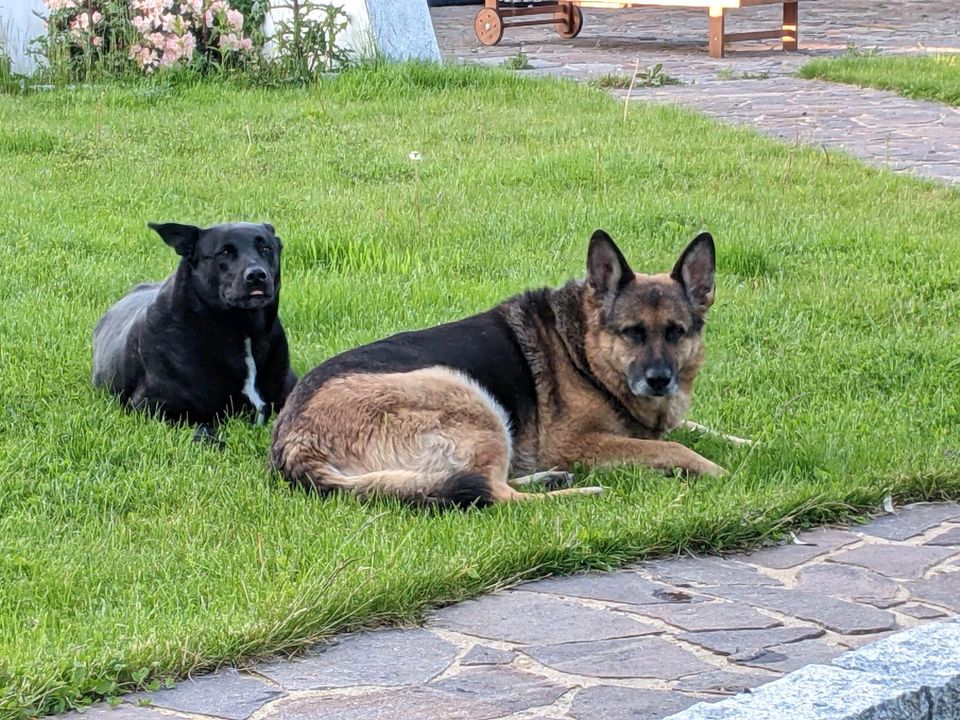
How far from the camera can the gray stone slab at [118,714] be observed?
339cm

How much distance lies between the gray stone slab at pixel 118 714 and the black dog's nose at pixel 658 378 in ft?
8.83

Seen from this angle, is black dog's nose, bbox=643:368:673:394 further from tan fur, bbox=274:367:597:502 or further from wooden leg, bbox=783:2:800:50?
wooden leg, bbox=783:2:800:50

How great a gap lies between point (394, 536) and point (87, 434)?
1.78 meters

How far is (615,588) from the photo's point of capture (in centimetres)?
437

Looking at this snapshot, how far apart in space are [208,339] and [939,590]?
11.1ft

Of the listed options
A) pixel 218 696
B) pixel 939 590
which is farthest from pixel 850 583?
pixel 218 696

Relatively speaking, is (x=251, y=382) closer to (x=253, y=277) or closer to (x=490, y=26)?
(x=253, y=277)

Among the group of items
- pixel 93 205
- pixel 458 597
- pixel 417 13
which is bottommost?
pixel 458 597

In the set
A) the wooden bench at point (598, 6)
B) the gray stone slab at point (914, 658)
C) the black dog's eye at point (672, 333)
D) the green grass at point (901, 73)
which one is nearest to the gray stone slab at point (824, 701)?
the gray stone slab at point (914, 658)

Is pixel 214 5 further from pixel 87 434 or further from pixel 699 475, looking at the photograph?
pixel 699 475

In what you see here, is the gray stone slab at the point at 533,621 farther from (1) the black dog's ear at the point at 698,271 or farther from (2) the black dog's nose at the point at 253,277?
(2) the black dog's nose at the point at 253,277

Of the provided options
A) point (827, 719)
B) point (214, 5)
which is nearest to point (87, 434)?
point (827, 719)

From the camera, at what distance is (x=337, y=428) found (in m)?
5.09

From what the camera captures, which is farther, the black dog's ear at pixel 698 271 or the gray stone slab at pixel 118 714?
the black dog's ear at pixel 698 271
